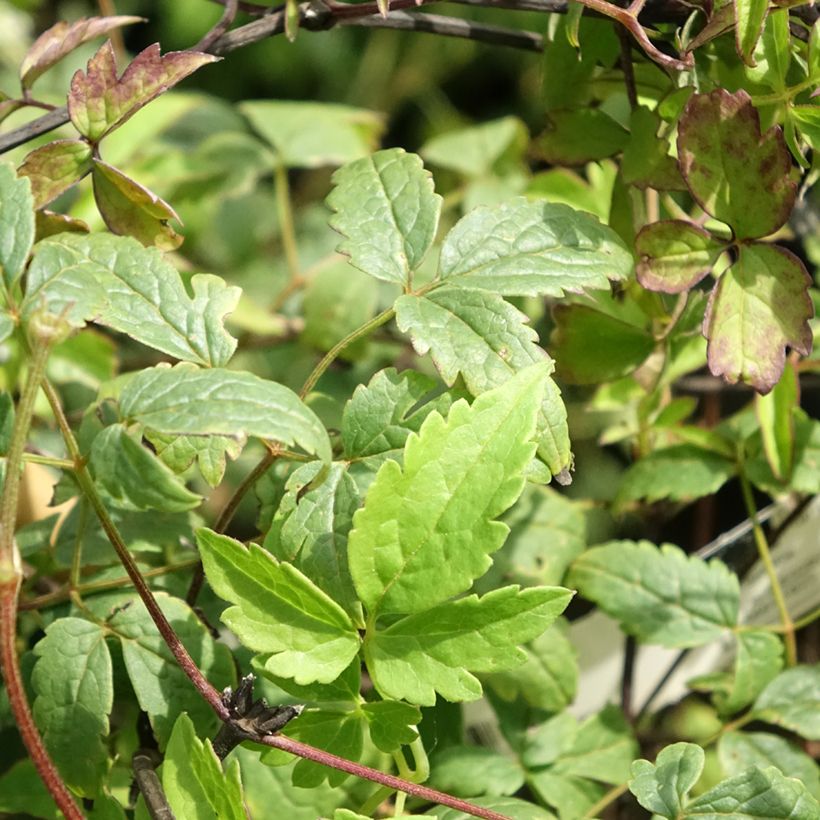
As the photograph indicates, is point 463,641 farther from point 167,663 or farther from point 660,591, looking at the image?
point 660,591

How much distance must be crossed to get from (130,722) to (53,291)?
0.34 m

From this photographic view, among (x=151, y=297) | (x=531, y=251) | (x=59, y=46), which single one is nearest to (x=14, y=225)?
(x=151, y=297)

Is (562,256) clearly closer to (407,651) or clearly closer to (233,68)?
(407,651)

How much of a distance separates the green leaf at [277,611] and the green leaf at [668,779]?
0.61 ft

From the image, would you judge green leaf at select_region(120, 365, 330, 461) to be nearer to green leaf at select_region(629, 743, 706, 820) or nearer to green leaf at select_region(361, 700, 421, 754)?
green leaf at select_region(361, 700, 421, 754)

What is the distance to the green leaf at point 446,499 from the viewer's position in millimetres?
522

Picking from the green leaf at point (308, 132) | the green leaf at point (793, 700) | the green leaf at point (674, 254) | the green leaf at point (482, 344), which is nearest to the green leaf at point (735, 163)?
the green leaf at point (674, 254)

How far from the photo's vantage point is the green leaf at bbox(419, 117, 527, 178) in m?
1.27

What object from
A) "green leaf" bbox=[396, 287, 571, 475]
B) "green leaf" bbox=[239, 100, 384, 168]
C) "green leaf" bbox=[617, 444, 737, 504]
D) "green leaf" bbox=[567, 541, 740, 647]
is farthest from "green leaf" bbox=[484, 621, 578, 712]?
"green leaf" bbox=[239, 100, 384, 168]

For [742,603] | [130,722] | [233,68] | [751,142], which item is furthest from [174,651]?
[233,68]

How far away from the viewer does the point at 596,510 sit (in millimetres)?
954

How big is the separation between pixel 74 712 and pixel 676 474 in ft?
1.65

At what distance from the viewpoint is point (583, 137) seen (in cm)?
75

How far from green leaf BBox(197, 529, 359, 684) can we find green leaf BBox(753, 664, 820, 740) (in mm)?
395
